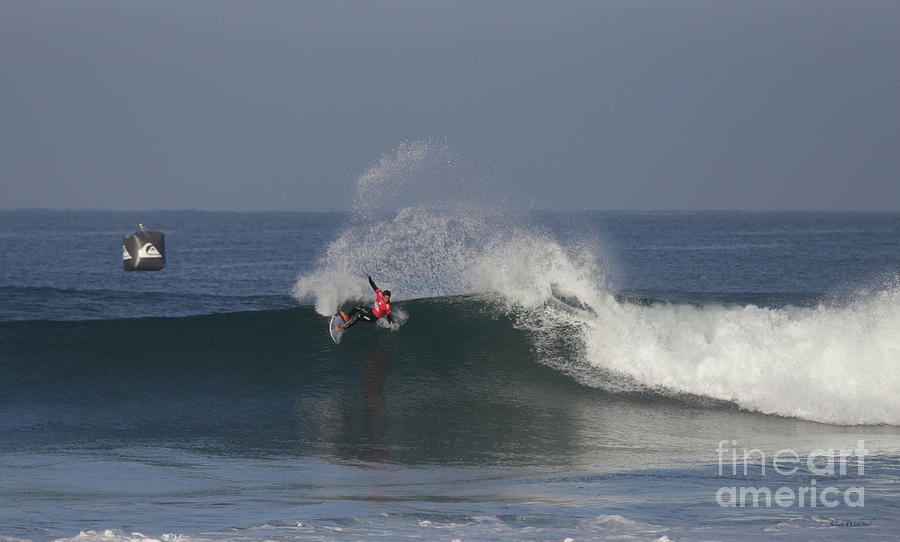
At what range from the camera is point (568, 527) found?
7125mm

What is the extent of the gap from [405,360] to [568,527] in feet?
24.9

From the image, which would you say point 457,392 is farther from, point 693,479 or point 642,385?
point 693,479

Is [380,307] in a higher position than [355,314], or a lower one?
higher

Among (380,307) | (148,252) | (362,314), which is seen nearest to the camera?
(362,314)

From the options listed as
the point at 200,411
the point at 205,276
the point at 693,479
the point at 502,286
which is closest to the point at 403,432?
the point at 200,411
